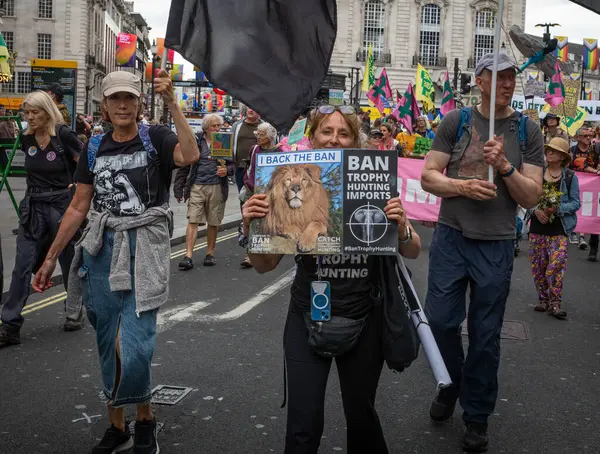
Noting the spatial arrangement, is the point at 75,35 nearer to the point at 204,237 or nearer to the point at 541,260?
the point at 204,237

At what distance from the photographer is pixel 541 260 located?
880 cm

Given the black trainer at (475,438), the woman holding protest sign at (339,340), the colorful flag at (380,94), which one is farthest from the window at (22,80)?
the woman holding protest sign at (339,340)

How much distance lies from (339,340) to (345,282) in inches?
9.5

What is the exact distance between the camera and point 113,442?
4359 mm

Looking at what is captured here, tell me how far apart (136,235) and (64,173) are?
3034 mm

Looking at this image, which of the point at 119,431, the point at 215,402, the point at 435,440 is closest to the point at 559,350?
the point at 435,440

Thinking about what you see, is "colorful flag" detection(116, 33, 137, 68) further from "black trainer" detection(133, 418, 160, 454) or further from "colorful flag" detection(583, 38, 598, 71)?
"black trainer" detection(133, 418, 160, 454)

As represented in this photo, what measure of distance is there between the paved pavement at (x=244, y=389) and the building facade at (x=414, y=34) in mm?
69771

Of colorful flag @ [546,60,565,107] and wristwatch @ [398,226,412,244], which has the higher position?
colorful flag @ [546,60,565,107]

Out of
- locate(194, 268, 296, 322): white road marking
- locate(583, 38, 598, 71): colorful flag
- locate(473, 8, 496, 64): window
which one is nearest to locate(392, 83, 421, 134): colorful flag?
locate(194, 268, 296, 322): white road marking

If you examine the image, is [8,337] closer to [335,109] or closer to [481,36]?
[335,109]

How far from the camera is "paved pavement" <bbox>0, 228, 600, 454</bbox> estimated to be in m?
4.64

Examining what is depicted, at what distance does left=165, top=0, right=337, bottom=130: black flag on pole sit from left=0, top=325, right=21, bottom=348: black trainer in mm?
3627

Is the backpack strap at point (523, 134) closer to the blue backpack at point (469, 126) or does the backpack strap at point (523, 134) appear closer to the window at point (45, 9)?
the blue backpack at point (469, 126)
